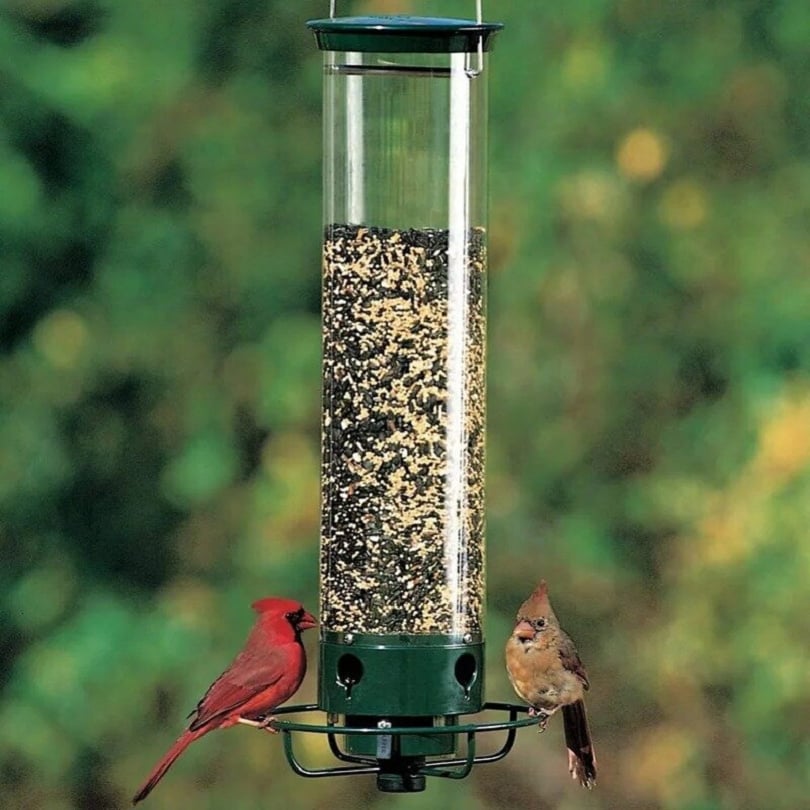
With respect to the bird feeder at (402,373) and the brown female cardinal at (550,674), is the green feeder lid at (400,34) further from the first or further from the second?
the brown female cardinal at (550,674)

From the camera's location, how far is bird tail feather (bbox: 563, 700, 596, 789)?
525cm

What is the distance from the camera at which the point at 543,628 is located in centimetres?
530

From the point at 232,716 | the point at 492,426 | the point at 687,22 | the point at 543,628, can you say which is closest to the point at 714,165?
the point at 687,22

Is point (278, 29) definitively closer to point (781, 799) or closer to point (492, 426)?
point (492, 426)

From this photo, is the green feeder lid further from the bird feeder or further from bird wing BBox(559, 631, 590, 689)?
bird wing BBox(559, 631, 590, 689)

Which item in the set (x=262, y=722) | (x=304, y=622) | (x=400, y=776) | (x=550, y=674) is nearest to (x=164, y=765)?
(x=262, y=722)

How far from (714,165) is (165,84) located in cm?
202

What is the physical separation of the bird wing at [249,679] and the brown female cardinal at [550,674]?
59 centimetres

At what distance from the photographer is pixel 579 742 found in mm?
5305

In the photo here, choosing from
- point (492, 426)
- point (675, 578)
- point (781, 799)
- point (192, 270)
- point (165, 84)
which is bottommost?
point (781, 799)

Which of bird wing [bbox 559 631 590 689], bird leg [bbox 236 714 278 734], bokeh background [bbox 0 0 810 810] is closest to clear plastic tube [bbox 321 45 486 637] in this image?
bird leg [bbox 236 714 278 734]

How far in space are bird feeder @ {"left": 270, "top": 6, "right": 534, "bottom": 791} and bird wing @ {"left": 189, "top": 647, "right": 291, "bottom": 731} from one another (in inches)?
4.6

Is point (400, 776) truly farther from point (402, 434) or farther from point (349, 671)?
point (402, 434)

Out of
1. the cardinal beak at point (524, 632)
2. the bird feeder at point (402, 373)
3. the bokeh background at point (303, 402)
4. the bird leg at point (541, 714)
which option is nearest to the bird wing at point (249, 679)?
the bird feeder at point (402, 373)
